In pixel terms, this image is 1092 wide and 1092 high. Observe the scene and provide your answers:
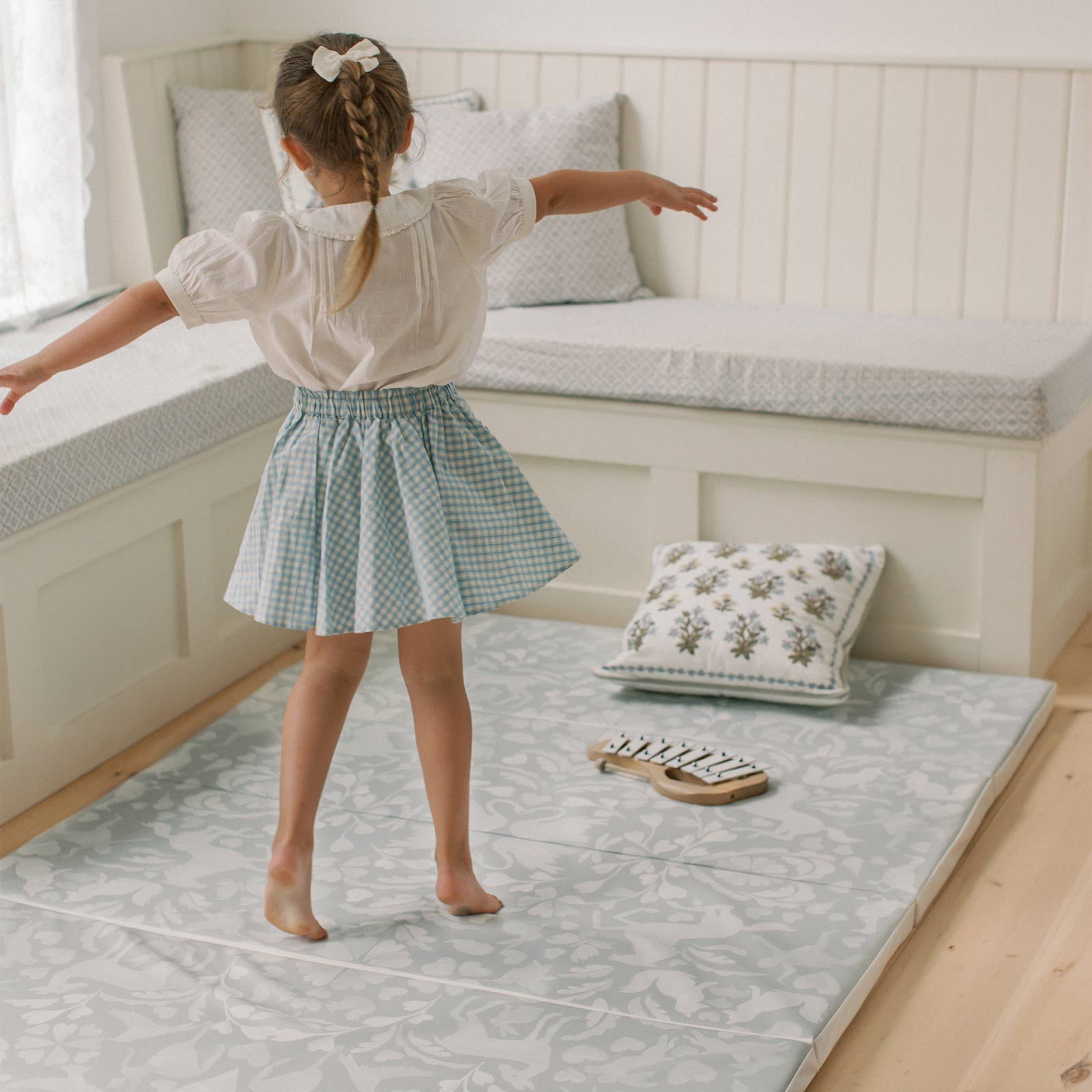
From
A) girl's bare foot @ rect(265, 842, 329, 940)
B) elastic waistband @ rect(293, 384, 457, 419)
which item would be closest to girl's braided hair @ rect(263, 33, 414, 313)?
elastic waistband @ rect(293, 384, 457, 419)

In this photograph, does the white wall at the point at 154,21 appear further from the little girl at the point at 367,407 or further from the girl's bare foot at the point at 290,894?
the girl's bare foot at the point at 290,894

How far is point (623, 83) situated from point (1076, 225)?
0.93 m

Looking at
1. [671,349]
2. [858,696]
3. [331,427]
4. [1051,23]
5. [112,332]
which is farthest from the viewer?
[1051,23]

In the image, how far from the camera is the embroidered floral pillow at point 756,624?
2.33m

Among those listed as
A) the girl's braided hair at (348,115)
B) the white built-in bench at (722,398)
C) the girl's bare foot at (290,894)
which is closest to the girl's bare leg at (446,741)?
the girl's bare foot at (290,894)

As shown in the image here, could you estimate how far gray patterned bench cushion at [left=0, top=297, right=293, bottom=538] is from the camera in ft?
6.75

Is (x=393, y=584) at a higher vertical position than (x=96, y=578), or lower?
higher

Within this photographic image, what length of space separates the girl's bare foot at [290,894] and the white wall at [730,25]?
6.25 feet

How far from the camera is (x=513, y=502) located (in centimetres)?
172

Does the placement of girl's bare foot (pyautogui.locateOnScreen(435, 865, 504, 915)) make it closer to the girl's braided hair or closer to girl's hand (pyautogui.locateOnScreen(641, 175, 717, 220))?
the girl's braided hair

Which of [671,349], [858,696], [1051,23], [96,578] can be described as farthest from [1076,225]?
[96,578]

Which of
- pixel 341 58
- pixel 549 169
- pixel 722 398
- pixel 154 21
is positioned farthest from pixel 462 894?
pixel 154 21

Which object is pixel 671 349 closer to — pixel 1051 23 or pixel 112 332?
pixel 1051 23

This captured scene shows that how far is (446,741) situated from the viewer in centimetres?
174
